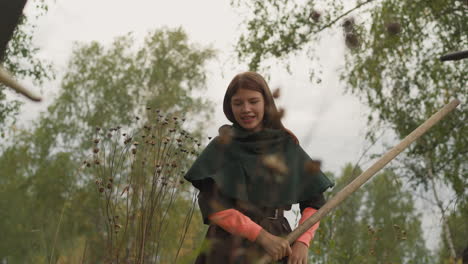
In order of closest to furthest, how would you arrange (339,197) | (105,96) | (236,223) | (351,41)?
(351,41), (339,197), (236,223), (105,96)

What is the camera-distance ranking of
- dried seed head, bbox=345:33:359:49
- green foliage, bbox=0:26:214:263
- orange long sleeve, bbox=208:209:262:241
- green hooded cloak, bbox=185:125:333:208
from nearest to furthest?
dried seed head, bbox=345:33:359:49 < orange long sleeve, bbox=208:209:262:241 < green hooded cloak, bbox=185:125:333:208 < green foliage, bbox=0:26:214:263

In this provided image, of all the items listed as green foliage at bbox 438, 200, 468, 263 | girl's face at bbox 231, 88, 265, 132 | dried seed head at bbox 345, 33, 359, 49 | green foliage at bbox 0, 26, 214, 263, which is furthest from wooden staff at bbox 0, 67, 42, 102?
green foliage at bbox 0, 26, 214, 263

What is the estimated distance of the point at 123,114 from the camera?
20.7 metres

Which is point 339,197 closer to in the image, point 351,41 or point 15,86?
point 351,41

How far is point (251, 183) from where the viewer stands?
2.61m

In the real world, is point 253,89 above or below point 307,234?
above

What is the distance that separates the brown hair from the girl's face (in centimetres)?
3

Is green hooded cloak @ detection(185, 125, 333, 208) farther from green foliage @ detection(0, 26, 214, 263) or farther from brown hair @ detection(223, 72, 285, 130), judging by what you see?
green foliage @ detection(0, 26, 214, 263)

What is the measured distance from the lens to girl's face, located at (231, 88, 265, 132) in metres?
2.78

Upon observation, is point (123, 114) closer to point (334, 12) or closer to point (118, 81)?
point (118, 81)

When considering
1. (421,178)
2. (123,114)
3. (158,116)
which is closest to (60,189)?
(123,114)

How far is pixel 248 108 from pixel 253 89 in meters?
0.12

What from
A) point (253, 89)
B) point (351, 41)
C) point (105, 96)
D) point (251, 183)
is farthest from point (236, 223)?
point (105, 96)

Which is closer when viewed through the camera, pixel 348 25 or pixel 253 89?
pixel 348 25
